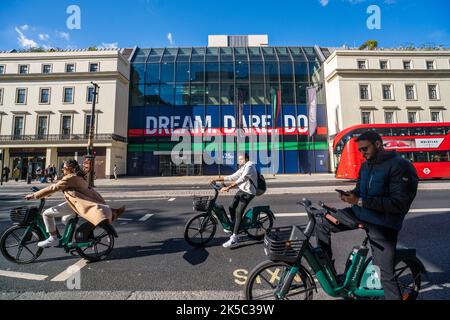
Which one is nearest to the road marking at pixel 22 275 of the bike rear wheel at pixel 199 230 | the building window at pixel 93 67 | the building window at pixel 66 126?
the bike rear wheel at pixel 199 230

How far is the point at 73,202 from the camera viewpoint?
358cm

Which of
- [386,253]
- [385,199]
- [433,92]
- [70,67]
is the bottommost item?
[386,253]

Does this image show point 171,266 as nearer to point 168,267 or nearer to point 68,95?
point 168,267

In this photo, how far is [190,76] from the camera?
2923cm

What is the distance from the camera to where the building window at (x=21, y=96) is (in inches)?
1054

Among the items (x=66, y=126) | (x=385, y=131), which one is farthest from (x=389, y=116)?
(x=66, y=126)

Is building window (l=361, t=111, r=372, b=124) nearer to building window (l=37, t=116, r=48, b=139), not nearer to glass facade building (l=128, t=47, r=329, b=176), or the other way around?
glass facade building (l=128, t=47, r=329, b=176)

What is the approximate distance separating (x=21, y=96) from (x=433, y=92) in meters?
54.6

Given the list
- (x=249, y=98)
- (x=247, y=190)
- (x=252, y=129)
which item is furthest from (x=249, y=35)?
(x=247, y=190)

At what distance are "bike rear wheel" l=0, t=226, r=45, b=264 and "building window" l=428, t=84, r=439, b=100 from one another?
40.9 metres

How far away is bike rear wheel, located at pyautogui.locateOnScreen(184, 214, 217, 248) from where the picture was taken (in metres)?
4.32

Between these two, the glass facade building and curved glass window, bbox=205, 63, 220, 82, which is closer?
the glass facade building

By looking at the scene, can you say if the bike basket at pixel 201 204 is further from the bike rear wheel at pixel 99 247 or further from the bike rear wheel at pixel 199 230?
Answer: the bike rear wheel at pixel 99 247

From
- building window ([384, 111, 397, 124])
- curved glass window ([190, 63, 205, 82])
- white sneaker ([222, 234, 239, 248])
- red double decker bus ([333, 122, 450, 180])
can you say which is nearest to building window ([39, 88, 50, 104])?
curved glass window ([190, 63, 205, 82])
